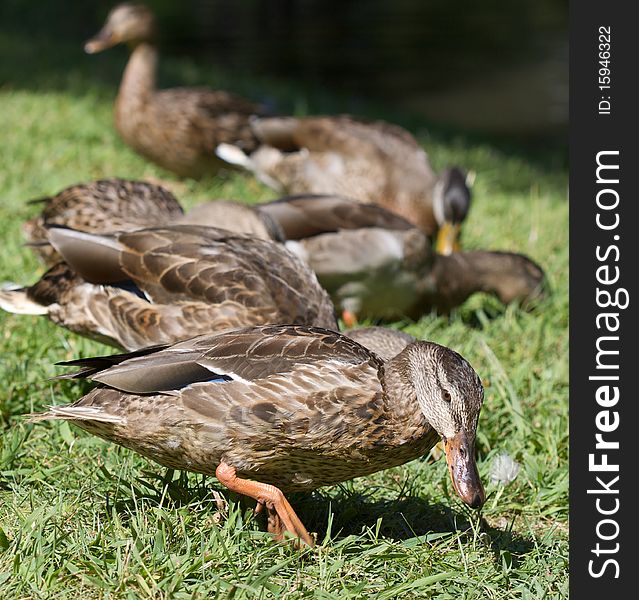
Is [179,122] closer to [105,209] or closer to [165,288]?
[105,209]

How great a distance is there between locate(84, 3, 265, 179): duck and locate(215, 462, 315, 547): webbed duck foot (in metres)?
4.99

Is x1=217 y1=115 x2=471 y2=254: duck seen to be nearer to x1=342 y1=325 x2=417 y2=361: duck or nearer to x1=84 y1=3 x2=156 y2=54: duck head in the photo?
x1=84 y1=3 x2=156 y2=54: duck head

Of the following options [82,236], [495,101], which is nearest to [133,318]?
[82,236]

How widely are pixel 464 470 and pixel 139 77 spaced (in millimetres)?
5982

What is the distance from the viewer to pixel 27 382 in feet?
13.6

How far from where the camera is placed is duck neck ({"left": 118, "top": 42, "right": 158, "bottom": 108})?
26.5 ft

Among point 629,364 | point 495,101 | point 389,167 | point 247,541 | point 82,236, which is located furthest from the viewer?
point 495,101

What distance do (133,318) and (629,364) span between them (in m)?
1.95

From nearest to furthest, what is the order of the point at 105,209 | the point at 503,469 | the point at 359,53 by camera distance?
the point at 503,469
the point at 105,209
the point at 359,53

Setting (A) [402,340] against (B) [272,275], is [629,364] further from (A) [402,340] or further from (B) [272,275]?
(B) [272,275]

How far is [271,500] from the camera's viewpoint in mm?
3109

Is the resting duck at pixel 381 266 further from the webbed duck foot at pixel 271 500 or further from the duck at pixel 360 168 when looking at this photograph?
the webbed duck foot at pixel 271 500

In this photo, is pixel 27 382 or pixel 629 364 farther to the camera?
pixel 27 382

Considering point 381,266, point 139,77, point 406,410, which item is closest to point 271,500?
point 406,410
